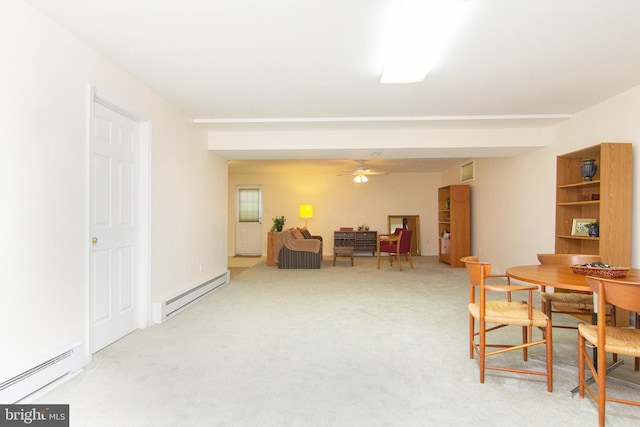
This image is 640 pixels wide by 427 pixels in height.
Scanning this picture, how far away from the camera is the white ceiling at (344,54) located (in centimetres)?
216

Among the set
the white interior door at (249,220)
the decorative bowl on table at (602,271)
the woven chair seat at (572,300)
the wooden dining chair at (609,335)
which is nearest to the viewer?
the wooden dining chair at (609,335)

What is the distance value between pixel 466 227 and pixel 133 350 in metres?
6.78

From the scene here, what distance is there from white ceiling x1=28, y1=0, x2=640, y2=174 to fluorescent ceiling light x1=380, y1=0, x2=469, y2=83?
0.34ft

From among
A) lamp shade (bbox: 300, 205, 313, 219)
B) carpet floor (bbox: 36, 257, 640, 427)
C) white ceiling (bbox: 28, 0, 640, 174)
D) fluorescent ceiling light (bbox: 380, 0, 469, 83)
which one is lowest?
carpet floor (bbox: 36, 257, 640, 427)

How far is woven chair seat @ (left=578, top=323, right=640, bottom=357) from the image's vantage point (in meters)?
1.82

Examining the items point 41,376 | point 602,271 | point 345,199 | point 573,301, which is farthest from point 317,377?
point 345,199

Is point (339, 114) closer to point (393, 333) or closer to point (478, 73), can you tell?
point (478, 73)

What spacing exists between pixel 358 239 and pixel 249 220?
3.21 meters

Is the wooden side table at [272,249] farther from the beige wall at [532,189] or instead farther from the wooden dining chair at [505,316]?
the wooden dining chair at [505,316]

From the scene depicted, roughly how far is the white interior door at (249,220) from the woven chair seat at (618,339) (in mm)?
8571

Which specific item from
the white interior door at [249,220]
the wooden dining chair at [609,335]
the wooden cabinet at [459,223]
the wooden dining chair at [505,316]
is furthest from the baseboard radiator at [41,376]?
the white interior door at [249,220]

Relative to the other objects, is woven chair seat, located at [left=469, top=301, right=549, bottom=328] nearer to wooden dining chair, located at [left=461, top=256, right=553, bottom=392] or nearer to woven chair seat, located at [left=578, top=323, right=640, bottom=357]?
wooden dining chair, located at [left=461, top=256, right=553, bottom=392]

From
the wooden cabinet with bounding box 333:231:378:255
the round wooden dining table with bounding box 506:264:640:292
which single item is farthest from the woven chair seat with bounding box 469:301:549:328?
the wooden cabinet with bounding box 333:231:378:255

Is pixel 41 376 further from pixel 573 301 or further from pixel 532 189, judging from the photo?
pixel 532 189
